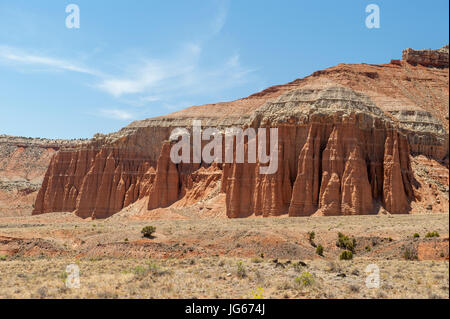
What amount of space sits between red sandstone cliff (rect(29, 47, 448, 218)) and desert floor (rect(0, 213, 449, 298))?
17.6 m

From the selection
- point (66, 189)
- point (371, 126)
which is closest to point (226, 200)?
point (371, 126)

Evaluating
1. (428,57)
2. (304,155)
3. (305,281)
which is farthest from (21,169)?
(305,281)

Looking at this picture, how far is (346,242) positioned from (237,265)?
42.7 feet

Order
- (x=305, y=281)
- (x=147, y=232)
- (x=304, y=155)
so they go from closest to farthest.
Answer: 1. (x=305, y=281)
2. (x=147, y=232)
3. (x=304, y=155)

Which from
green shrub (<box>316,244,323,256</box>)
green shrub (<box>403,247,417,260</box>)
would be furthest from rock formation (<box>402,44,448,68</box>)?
green shrub (<box>403,247,417,260</box>)

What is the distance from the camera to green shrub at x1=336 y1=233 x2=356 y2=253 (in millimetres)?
33125

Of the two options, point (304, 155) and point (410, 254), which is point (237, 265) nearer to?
point (410, 254)

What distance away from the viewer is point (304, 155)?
6128 cm

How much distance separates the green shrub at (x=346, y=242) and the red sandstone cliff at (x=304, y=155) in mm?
21829

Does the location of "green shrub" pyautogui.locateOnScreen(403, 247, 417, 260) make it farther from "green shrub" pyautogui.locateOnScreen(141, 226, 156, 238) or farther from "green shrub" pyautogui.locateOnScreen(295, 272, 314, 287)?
"green shrub" pyautogui.locateOnScreen(141, 226, 156, 238)

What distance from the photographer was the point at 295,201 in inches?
2340

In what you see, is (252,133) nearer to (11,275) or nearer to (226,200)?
(226,200)

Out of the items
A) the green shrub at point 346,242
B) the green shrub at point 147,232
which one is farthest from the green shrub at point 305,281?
the green shrub at point 147,232

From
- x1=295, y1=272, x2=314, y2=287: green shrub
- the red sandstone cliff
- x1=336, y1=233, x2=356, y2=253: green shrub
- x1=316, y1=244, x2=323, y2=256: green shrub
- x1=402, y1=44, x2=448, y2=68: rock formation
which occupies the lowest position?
x1=316, y1=244, x2=323, y2=256: green shrub
